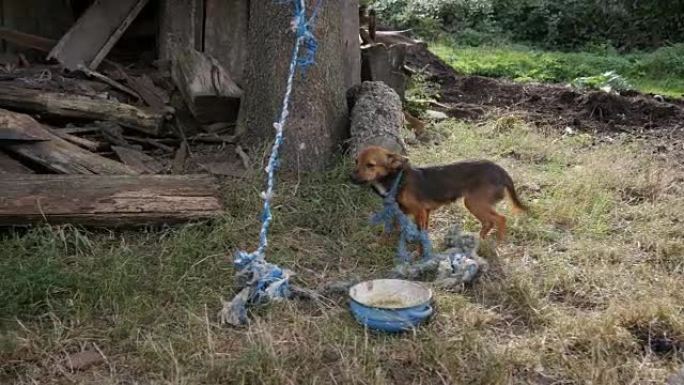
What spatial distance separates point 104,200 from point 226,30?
345cm

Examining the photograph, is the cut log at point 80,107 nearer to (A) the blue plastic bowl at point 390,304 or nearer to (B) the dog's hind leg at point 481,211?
(B) the dog's hind leg at point 481,211

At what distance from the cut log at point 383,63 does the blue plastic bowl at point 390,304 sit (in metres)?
4.37

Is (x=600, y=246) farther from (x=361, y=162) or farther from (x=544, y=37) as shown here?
(x=544, y=37)

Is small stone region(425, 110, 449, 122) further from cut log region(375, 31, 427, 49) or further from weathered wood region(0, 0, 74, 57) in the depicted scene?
weathered wood region(0, 0, 74, 57)

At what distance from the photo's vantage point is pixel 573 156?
7.86m

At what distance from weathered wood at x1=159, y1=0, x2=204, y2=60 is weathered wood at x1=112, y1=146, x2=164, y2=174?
1883mm

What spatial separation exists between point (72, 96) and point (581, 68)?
33.4 feet

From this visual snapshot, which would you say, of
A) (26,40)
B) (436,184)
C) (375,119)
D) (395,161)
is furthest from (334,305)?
(26,40)

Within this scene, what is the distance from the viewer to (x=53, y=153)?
5797 mm

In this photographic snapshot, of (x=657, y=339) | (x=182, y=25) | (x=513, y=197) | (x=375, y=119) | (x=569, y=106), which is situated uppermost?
(x=182, y=25)

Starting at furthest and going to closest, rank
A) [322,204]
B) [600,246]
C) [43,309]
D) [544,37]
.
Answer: [544,37] < [322,204] < [600,246] < [43,309]

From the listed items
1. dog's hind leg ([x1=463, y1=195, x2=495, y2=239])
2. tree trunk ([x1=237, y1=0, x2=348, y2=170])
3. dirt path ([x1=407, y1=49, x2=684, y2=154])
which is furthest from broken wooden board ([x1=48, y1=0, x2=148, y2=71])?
dog's hind leg ([x1=463, y1=195, x2=495, y2=239])

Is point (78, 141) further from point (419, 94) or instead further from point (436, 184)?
point (419, 94)

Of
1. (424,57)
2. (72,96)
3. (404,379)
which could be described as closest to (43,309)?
(404,379)
